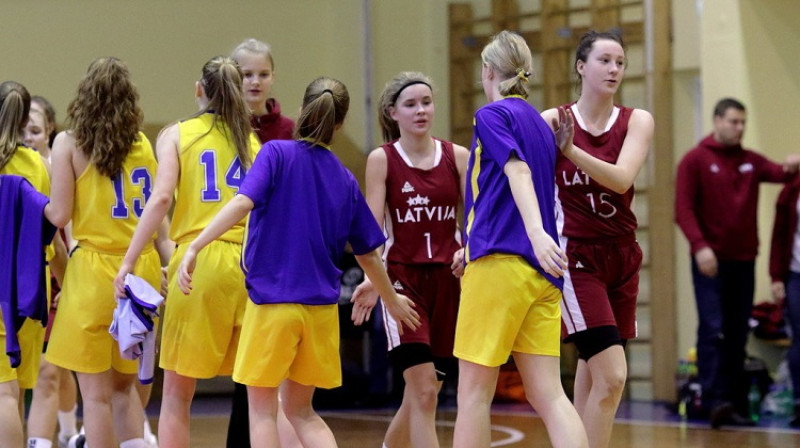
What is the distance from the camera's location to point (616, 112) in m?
5.16

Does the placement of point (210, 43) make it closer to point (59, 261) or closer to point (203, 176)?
point (59, 261)

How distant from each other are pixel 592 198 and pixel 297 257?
1220 mm

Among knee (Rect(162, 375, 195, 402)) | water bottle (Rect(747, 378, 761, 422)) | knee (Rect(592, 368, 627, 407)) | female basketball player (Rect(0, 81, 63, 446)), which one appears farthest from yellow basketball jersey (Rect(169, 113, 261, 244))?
water bottle (Rect(747, 378, 761, 422))

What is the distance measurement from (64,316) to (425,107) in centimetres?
171

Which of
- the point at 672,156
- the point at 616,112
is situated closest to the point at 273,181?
the point at 616,112

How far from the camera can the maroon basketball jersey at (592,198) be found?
16.5 ft

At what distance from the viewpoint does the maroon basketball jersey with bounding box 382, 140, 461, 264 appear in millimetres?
5406

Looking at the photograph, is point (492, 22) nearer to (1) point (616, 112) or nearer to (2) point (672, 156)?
(2) point (672, 156)

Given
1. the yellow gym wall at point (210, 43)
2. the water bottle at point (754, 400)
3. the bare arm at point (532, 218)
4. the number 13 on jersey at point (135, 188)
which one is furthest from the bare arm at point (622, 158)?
the yellow gym wall at point (210, 43)

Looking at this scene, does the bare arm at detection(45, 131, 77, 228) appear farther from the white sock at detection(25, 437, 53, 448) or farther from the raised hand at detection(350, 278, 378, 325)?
the raised hand at detection(350, 278, 378, 325)

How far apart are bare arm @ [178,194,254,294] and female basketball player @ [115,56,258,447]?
47 cm

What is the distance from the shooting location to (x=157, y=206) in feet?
15.9

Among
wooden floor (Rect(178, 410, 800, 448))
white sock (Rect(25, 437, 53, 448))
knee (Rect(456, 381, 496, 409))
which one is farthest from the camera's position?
wooden floor (Rect(178, 410, 800, 448))

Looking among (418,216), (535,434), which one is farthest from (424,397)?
(535,434)
